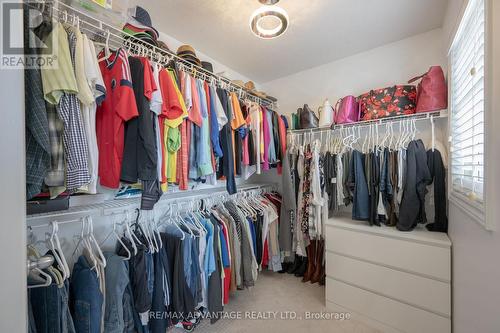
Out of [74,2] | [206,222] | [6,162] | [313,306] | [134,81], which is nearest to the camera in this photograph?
[6,162]

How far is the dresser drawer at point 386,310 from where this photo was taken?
1.43 meters

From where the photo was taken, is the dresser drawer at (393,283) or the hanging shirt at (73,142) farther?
the dresser drawer at (393,283)

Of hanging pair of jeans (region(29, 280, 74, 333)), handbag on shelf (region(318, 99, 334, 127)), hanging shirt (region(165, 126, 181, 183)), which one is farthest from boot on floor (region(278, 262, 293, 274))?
hanging pair of jeans (region(29, 280, 74, 333))

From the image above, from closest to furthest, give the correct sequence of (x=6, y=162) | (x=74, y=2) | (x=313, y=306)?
1. (x=6, y=162)
2. (x=74, y=2)
3. (x=313, y=306)

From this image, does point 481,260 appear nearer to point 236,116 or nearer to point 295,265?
point 236,116

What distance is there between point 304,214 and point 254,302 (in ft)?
3.25

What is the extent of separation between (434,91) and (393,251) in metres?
1.32

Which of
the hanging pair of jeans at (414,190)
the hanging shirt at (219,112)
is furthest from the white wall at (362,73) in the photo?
the hanging shirt at (219,112)

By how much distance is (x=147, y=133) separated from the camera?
115cm

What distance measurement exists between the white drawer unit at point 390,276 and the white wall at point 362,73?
1.50 meters

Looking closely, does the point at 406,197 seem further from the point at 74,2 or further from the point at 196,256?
the point at 74,2

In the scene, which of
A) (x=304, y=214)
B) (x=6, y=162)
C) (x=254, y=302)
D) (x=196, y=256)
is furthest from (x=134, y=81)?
(x=254, y=302)

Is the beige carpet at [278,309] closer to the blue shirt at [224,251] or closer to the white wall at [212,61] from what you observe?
the blue shirt at [224,251]

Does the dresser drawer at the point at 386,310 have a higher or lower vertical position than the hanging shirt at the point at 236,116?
lower
